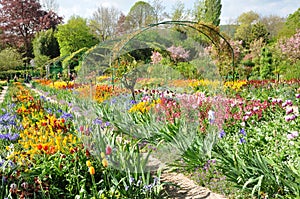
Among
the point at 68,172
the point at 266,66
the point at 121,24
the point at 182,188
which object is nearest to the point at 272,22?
the point at 121,24

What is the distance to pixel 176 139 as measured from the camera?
13.2 feet

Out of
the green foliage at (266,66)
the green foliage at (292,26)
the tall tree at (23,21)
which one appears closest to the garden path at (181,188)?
the green foliage at (266,66)

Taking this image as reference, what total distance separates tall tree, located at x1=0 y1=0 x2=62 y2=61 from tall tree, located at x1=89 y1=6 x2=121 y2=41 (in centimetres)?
524

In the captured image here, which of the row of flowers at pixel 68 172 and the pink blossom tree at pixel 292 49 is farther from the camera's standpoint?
the pink blossom tree at pixel 292 49

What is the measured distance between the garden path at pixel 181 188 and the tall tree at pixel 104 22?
33.4 m

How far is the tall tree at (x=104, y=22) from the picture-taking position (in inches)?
1439

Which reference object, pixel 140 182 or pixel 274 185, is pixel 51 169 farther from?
pixel 274 185

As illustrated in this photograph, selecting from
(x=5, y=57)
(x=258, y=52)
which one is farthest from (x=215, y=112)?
(x=5, y=57)

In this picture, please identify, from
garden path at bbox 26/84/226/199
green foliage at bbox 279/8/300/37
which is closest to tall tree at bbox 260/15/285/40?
green foliage at bbox 279/8/300/37

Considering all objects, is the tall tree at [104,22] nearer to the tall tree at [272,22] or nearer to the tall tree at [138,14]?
the tall tree at [138,14]

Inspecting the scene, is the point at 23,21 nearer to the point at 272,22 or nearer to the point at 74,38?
the point at 74,38

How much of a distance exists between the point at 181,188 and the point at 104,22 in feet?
119

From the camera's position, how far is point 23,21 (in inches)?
1528

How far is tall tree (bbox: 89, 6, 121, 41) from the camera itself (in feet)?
120
